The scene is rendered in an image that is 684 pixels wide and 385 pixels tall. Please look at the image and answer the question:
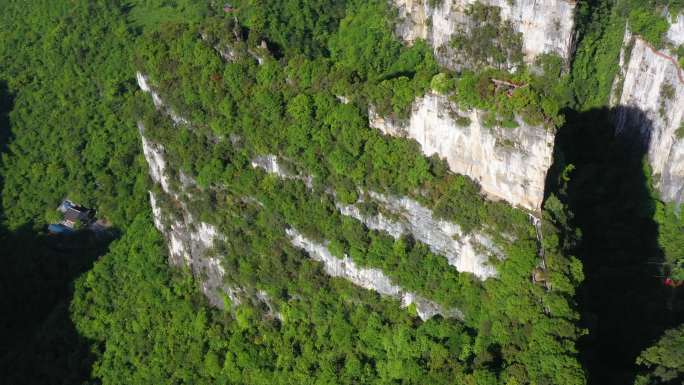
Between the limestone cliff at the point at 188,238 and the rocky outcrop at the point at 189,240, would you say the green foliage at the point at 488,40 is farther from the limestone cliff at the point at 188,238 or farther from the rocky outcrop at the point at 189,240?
the rocky outcrop at the point at 189,240

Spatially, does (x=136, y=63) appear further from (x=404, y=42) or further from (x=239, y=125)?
(x=404, y=42)

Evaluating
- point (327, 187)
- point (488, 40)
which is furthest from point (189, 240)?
point (488, 40)

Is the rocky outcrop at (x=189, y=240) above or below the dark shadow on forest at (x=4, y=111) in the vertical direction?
above

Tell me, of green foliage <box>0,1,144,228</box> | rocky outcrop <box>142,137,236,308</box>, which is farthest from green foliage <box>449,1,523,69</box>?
green foliage <box>0,1,144,228</box>

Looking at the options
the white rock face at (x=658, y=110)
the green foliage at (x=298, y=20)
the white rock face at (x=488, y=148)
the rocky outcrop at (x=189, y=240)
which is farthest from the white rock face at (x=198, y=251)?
the white rock face at (x=658, y=110)

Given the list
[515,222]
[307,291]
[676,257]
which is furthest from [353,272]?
[676,257]

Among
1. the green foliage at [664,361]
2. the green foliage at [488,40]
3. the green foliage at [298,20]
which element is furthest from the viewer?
the green foliage at [298,20]

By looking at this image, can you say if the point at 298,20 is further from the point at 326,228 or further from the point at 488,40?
the point at 326,228
